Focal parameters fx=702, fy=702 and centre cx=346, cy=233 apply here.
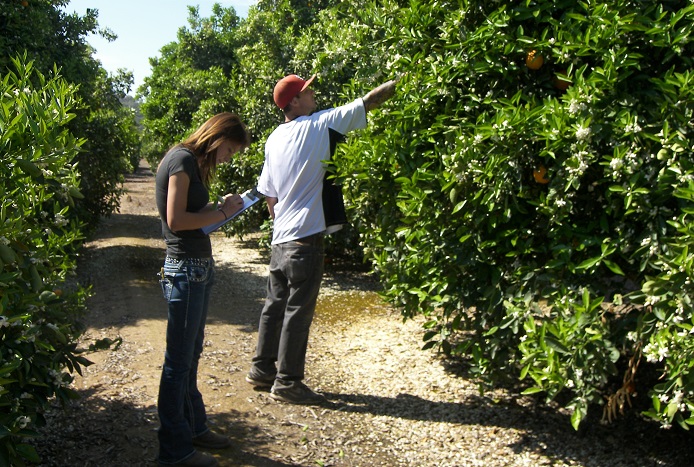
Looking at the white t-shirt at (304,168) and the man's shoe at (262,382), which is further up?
the white t-shirt at (304,168)

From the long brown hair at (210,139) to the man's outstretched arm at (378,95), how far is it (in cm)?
96

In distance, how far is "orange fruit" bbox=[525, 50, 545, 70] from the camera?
3803mm

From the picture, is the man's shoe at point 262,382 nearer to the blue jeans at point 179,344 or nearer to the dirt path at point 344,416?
the dirt path at point 344,416

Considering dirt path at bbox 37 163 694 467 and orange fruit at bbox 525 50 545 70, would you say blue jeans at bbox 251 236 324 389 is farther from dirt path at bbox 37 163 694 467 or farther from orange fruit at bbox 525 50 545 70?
orange fruit at bbox 525 50 545 70

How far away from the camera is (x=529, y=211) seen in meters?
3.89

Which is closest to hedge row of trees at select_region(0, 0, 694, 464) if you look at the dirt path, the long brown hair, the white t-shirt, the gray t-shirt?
the white t-shirt

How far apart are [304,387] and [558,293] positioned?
78.4 inches

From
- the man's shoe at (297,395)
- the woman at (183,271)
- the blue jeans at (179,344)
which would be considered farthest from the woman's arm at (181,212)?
the man's shoe at (297,395)

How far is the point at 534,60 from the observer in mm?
3805

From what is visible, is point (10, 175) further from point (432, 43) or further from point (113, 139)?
point (113, 139)

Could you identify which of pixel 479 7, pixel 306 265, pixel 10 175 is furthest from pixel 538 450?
pixel 10 175

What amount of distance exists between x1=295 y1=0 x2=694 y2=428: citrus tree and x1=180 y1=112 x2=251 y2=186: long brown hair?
2.95 feet

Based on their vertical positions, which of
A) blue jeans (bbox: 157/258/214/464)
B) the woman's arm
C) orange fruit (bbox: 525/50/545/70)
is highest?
orange fruit (bbox: 525/50/545/70)

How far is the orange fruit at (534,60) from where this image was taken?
3803 millimetres
